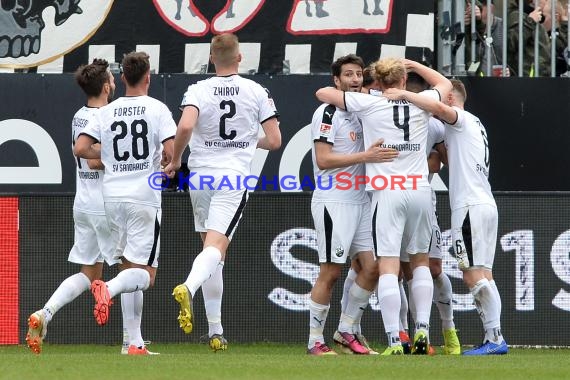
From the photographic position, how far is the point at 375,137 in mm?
9539

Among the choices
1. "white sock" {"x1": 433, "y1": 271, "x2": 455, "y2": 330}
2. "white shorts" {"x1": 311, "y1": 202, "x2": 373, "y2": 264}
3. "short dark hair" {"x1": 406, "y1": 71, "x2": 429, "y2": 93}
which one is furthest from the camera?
"white sock" {"x1": 433, "y1": 271, "x2": 455, "y2": 330}

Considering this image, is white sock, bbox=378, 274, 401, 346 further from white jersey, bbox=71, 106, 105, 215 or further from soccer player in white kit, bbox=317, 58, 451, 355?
white jersey, bbox=71, 106, 105, 215

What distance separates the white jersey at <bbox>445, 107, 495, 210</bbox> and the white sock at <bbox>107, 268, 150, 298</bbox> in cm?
243

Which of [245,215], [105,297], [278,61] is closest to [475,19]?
[278,61]

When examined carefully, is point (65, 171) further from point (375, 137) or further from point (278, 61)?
point (375, 137)

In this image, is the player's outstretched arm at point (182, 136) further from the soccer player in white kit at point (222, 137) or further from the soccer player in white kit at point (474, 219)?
the soccer player in white kit at point (474, 219)

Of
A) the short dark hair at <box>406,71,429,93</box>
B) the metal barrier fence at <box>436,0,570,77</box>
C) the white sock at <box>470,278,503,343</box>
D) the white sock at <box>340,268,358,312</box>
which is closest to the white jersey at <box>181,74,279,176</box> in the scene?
the short dark hair at <box>406,71,429,93</box>

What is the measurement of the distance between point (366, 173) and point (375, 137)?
289 millimetres

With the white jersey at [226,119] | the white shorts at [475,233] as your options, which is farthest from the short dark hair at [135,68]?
the white shorts at [475,233]

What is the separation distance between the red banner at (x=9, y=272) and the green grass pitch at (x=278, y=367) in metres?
2.38

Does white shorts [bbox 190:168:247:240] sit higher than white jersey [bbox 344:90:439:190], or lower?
lower

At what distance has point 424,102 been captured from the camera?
943cm

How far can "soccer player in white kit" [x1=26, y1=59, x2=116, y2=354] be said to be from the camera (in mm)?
10148

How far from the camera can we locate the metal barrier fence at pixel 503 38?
41.0 ft
